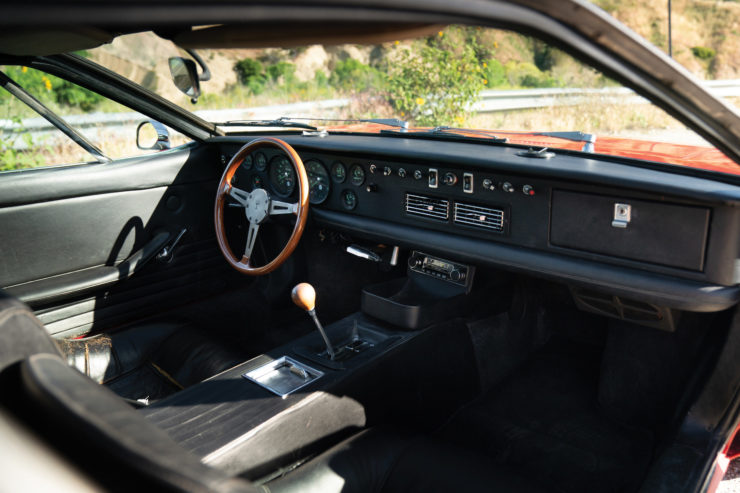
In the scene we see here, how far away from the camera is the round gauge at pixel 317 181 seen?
126 inches

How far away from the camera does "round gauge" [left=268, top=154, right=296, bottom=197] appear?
3252 millimetres

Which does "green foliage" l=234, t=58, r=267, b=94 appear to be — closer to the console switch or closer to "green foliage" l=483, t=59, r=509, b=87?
"green foliage" l=483, t=59, r=509, b=87

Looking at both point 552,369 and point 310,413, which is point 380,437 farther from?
point 552,369

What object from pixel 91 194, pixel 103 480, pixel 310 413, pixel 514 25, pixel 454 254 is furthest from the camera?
pixel 91 194

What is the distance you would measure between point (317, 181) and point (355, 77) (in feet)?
15.4

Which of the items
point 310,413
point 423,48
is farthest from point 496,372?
point 423,48

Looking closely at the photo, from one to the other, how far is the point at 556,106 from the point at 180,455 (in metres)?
5.46

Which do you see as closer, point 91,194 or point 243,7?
point 243,7

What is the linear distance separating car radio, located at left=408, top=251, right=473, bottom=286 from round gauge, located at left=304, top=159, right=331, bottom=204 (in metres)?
0.63

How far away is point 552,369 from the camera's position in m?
3.14

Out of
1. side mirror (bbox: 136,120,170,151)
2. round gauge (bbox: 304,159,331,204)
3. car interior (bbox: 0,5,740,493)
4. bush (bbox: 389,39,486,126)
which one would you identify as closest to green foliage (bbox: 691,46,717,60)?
bush (bbox: 389,39,486,126)

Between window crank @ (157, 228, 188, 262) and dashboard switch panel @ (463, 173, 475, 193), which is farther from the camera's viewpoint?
window crank @ (157, 228, 188, 262)

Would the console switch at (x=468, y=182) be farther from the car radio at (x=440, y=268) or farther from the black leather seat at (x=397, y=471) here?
the black leather seat at (x=397, y=471)

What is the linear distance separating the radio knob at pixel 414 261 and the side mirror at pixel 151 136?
1.64 m
